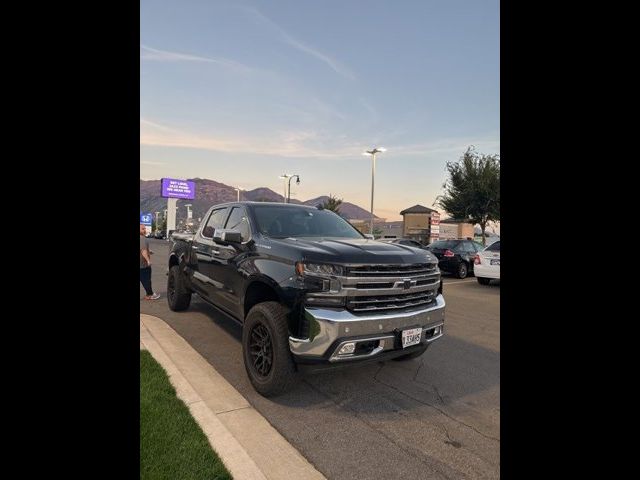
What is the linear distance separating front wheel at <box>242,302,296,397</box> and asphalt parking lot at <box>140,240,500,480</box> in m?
0.19

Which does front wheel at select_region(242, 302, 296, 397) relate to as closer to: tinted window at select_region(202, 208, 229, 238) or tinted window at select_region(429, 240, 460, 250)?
tinted window at select_region(202, 208, 229, 238)

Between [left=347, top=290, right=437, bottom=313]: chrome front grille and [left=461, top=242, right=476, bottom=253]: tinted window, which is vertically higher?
[left=461, top=242, right=476, bottom=253]: tinted window

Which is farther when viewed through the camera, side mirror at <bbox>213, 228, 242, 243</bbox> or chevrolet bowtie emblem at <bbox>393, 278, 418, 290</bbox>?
side mirror at <bbox>213, 228, 242, 243</bbox>

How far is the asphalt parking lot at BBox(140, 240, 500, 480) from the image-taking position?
2.65 metres

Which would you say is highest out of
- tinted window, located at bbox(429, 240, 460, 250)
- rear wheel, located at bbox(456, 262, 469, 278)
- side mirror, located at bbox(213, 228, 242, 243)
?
side mirror, located at bbox(213, 228, 242, 243)

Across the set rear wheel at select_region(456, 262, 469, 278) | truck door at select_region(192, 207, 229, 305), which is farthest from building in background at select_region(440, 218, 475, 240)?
truck door at select_region(192, 207, 229, 305)

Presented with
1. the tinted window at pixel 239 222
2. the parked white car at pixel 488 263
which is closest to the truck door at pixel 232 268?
the tinted window at pixel 239 222

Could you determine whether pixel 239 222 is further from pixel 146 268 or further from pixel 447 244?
pixel 447 244

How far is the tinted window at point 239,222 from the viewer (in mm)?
4348

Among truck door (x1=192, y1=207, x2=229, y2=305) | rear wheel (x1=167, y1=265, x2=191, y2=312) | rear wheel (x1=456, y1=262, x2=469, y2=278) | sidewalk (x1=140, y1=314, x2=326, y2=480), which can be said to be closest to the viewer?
sidewalk (x1=140, y1=314, x2=326, y2=480)

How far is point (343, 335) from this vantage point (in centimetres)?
307

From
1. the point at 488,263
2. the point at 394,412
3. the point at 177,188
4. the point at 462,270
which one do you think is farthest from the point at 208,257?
the point at 177,188

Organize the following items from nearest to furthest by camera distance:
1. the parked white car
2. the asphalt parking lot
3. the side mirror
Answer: the asphalt parking lot, the side mirror, the parked white car
